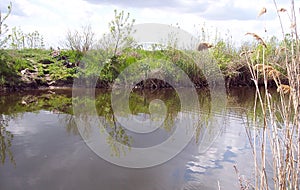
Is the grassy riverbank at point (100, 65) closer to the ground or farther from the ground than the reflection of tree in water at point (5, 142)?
farther from the ground

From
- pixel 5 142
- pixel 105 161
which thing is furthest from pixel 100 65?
pixel 105 161

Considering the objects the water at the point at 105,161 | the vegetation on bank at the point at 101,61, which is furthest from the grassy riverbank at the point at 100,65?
the water at the point at 105,161

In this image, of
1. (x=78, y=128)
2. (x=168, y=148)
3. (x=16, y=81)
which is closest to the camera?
(x=168, y=148)

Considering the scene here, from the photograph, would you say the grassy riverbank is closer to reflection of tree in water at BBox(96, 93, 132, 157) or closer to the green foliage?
the green foliage

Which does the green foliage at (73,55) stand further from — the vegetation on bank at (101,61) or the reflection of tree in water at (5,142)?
the reflection of tree in water at (5,142)

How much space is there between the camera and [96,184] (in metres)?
3.08

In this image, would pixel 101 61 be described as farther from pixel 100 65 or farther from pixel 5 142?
pixel 5 142

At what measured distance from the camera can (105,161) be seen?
377cm

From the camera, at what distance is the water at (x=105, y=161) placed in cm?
314

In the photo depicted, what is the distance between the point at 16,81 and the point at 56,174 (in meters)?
8.08

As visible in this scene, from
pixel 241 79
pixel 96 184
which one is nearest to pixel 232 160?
pixel 96 184

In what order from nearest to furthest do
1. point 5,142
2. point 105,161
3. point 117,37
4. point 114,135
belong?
point 105,161
point 5,142
point 114,135
point 117,37

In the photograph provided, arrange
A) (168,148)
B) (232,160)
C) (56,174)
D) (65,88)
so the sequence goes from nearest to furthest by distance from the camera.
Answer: (56,174)
(232,160)
(168,148)
(65,88)

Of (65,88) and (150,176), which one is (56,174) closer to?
(150,176)
